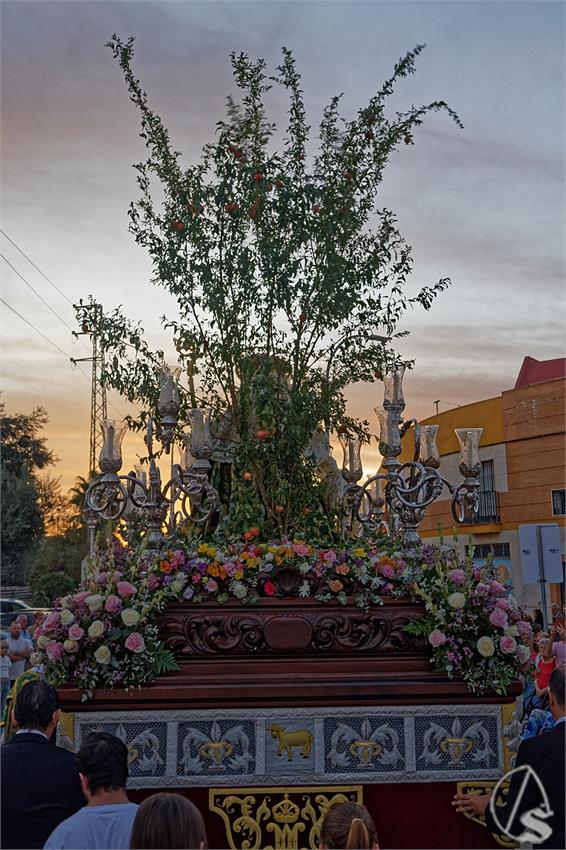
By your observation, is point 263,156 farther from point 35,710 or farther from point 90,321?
point 35,710

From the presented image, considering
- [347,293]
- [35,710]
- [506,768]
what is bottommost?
[506,768]

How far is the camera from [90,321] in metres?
6.87

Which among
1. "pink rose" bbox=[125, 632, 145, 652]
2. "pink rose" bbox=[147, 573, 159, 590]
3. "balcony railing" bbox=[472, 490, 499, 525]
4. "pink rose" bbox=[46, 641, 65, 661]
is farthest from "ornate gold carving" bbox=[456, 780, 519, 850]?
"balcony railing" bbox=[472, 490, 499, 525]

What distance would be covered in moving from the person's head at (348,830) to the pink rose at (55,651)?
239 cm

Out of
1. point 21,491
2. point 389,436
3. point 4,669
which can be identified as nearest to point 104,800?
point 389,436

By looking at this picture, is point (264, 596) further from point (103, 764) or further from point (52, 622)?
point (103, 764)

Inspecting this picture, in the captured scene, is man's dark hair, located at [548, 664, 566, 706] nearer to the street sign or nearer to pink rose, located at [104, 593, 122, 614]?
pink rose, located at [104, 593, 122, 614]

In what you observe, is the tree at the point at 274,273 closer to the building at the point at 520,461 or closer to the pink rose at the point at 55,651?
the pink rose at the point at 55,651

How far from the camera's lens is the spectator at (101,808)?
273 centimetres

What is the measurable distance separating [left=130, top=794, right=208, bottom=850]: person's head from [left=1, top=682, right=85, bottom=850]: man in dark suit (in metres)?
1.05

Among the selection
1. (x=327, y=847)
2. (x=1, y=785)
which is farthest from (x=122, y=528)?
(x=327, y=847)

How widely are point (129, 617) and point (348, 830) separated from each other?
2296 mm

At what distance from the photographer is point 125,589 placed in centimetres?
495

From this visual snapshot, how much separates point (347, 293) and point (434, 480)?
162cm
